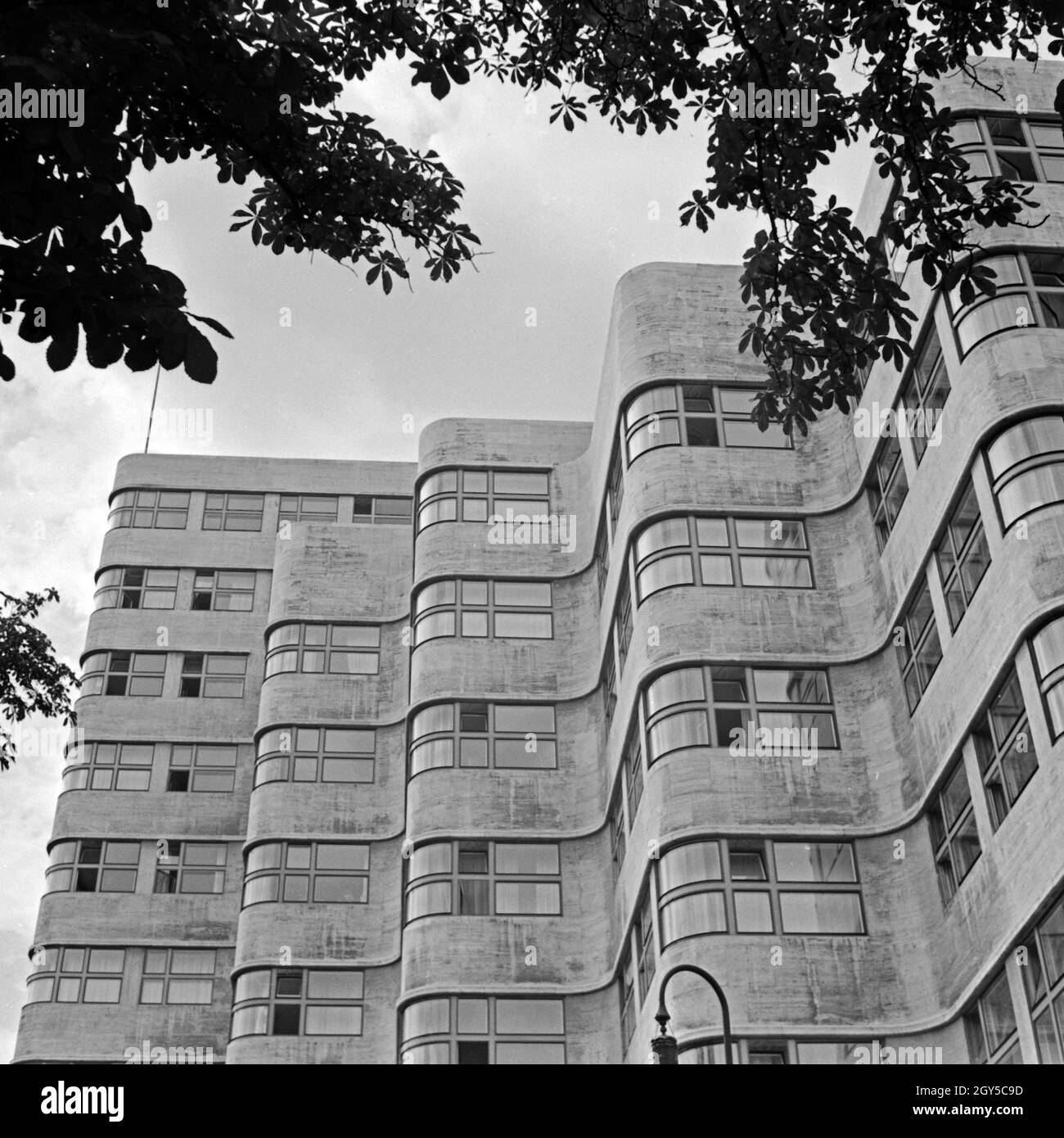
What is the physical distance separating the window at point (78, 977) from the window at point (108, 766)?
4933 mm

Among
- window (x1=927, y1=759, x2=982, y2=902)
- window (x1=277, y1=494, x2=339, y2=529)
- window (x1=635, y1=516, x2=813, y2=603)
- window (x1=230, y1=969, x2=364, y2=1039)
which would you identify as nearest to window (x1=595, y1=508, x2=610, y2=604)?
window (x1=635, y1=516, x2=813, y2=603)

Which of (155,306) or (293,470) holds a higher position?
(293,470)

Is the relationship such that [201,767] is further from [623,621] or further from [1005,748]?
[1005,748]

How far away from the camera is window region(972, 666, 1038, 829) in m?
20.7

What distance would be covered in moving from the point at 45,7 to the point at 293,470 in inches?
1759

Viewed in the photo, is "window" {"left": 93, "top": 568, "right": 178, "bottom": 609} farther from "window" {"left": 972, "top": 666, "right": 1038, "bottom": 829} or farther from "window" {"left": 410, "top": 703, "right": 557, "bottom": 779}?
"window" {"left": 972, "top": 666, "right": 1038, "bottom": 829}

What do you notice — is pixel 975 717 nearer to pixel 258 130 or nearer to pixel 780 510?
pixel 780 510

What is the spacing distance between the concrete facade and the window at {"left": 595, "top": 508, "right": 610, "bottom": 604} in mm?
260

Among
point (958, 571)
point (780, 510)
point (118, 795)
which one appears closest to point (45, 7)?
point (958, 571)

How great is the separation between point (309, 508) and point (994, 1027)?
1291 inches

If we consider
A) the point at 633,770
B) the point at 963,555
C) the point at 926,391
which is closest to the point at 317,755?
the point at 633,770

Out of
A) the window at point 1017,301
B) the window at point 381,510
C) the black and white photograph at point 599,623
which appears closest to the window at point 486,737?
the black and white photograph at point 599,623

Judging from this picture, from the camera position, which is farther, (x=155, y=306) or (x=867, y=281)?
(x=867, y=281)
